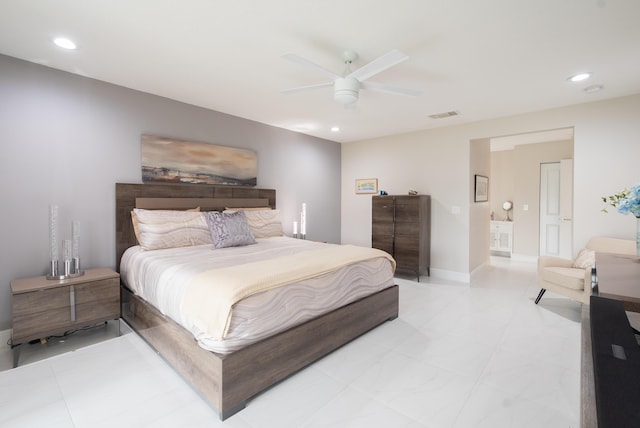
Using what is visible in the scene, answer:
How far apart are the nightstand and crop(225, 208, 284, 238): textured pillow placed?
5.42 ft

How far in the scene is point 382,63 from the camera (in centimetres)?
214

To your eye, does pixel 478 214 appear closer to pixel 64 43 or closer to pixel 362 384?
pixel 362 384

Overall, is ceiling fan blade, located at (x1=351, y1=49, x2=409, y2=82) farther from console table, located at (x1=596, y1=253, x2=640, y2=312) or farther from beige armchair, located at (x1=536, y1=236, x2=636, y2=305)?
Result: beige armchair, located at (x1=536, y1=236, x2=636, y2=305)

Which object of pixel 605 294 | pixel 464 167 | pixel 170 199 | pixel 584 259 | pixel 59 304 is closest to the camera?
pixel 605 294

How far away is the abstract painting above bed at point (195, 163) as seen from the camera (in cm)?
355

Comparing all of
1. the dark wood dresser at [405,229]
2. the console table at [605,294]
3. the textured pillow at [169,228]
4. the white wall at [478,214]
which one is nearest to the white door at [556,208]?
the white wall at [478,214]

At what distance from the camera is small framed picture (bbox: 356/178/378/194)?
587 cm

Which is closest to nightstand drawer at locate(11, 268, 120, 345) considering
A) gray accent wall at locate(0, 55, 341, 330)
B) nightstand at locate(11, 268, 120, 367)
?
nightstand at locate(11, 268, 120, 367)

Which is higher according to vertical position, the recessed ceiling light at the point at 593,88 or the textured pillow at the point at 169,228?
the recessed ceiling light at the point at 593,88

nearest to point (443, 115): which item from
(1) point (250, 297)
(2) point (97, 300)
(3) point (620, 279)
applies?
(3) point (620, 279)

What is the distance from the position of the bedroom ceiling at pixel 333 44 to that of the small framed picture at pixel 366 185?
2319 millimetres

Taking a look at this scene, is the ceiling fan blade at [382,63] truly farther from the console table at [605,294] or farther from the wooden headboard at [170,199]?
the wooden headboard at [170,199]

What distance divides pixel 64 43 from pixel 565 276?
17.5ft

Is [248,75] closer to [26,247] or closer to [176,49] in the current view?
[176,49]
